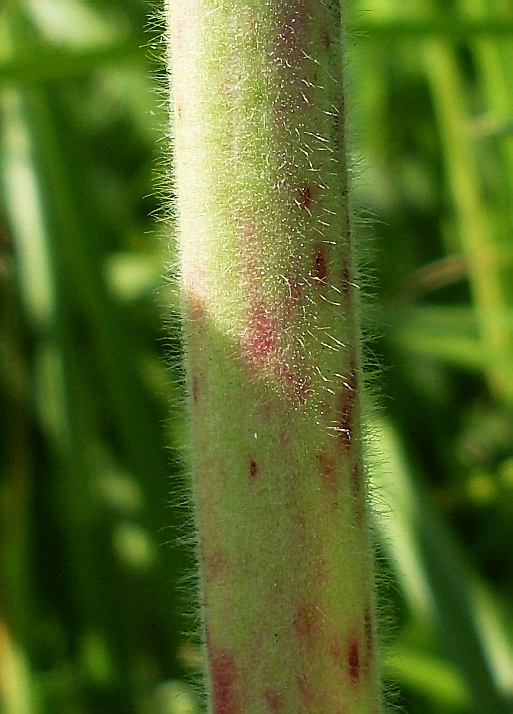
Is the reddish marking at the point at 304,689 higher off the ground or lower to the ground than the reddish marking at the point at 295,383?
lower

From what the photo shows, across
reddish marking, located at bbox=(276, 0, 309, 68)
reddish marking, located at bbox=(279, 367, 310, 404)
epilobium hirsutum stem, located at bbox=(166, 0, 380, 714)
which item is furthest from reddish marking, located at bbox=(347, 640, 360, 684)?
reddish marking, located at bbox=(276, 0, 309, 68)

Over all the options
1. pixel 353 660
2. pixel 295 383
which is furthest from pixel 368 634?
pixel 295 383

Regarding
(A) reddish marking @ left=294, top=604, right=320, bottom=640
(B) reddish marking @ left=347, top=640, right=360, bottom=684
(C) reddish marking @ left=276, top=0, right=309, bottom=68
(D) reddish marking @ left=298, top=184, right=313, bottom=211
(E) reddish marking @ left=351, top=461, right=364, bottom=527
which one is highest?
(C) reddish marking @ left=276, top=0, right=309, bottom=68

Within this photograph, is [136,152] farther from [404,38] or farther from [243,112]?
[243,112]

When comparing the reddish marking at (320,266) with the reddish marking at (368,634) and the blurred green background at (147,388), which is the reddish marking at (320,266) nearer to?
the reddish marking at (368,634)

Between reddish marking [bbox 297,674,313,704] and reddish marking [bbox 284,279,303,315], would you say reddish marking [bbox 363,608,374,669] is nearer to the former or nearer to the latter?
reddish marking [bbox 297,674,313,704]

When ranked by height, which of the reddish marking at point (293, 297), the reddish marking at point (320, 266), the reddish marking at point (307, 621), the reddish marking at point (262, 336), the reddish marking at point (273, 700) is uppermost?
the reddish marking at point (320, 266)

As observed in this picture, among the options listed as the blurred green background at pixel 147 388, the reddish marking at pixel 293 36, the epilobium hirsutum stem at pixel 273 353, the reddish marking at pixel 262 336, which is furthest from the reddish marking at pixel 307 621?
the blurred green background at pixel 147 388

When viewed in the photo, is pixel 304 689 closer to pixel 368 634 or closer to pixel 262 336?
pixel 368 634
